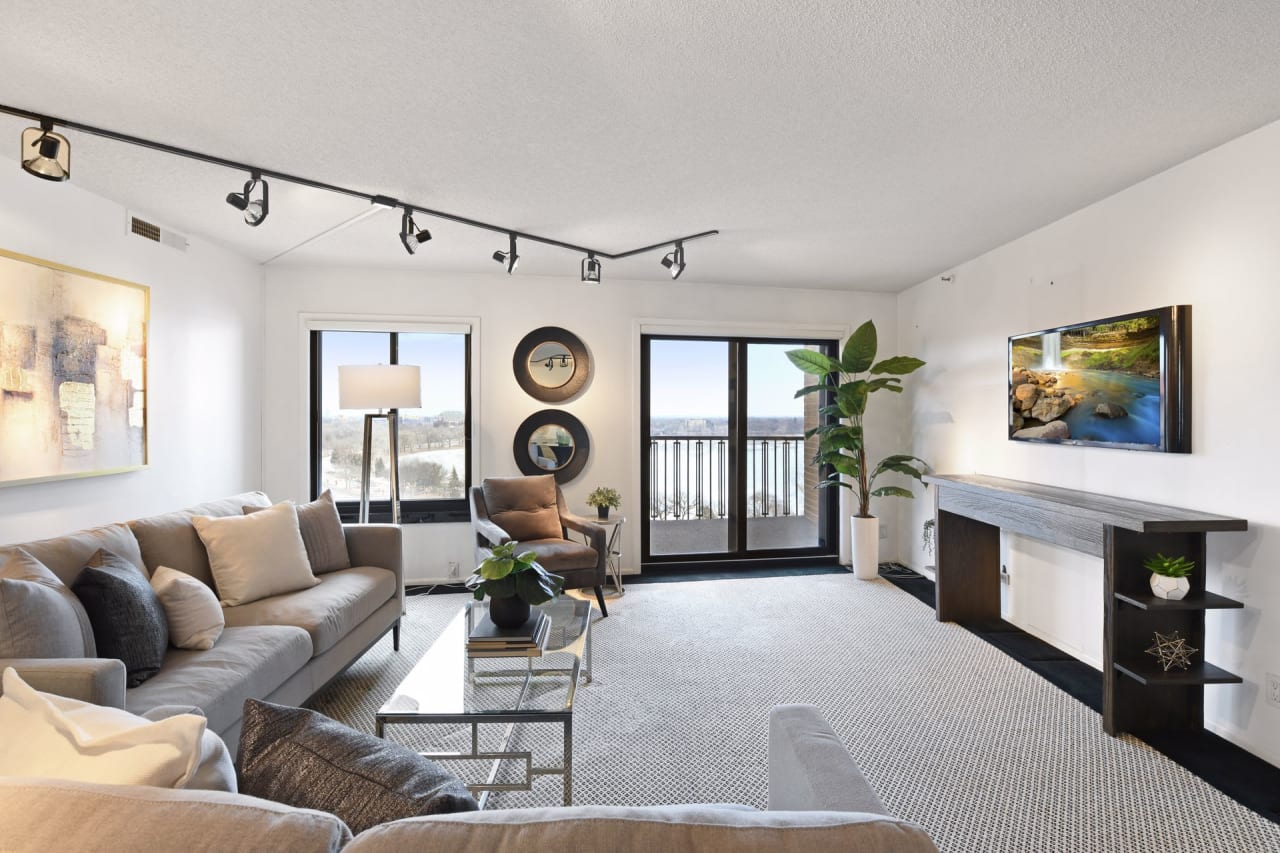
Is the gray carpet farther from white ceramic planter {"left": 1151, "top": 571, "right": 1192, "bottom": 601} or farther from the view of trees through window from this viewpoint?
the view of trees through window

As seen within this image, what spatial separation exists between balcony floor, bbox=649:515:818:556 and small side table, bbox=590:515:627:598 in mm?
489

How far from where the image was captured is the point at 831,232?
369 centimetres

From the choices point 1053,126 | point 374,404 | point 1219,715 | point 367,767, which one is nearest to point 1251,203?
point 1053,126

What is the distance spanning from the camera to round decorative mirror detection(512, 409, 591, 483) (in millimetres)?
4875

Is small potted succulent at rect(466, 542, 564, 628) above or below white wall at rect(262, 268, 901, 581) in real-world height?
below

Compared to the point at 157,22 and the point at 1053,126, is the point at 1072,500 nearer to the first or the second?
the point at 1053,126

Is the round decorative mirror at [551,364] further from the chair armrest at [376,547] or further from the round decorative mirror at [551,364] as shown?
the chair armrest at [376,547]

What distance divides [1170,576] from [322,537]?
12.5 ft

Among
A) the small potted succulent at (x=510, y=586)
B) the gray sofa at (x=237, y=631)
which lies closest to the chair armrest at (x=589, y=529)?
the gray sofa at (x=237, y=631)

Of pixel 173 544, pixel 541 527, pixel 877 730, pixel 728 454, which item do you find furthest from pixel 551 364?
pixel 877 730

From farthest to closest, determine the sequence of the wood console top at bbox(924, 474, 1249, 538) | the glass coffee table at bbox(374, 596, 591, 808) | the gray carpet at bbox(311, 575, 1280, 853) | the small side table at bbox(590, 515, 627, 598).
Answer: the small side table at bbox(590, 515, 627, 598)
the wood console top at bbox(924, 474, 1249, 538)
the gray carpet at bbox(311, 575, 1280, 853)
the glass coffee table at bbox(374, 596, 591, 808)

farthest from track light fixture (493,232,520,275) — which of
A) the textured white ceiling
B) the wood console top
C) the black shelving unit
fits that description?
the black shelving unit

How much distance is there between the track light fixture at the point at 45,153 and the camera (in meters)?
2.09

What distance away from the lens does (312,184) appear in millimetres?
2906
